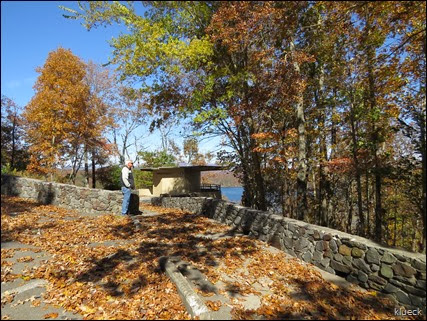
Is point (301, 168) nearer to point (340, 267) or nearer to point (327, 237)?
point (327, 237)

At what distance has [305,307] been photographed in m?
3.80

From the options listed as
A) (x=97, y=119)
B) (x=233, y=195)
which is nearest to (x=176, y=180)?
(x=97, y=119)

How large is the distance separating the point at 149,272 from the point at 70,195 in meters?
7.05

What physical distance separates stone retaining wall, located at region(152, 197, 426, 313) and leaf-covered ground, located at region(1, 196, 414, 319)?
0.89 feet

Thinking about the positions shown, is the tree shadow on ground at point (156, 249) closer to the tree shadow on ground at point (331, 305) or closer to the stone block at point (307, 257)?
the tree shadow on ground at point (331, 305)

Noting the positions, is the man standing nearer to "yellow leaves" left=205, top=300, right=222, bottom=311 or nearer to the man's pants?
the man's pants

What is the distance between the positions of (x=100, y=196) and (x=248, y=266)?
6.73m

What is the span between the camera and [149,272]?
466 centimetres

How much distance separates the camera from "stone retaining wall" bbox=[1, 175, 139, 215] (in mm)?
9531

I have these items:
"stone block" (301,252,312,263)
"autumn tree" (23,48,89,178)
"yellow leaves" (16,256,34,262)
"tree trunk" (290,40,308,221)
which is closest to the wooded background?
"tree trunk" (290,40,308,221)

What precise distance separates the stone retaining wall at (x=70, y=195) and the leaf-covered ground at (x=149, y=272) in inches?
79.3

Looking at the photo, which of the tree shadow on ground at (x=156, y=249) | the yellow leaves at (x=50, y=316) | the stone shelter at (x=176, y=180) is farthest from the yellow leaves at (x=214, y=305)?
the stone shelter at (x=176, y=180)

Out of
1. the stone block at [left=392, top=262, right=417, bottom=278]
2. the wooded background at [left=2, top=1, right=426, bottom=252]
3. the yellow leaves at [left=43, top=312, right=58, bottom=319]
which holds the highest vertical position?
the wooded background at [left=2, top=1, right=426, bottom=252]

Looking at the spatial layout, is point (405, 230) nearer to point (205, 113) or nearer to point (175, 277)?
point (205, 113)
